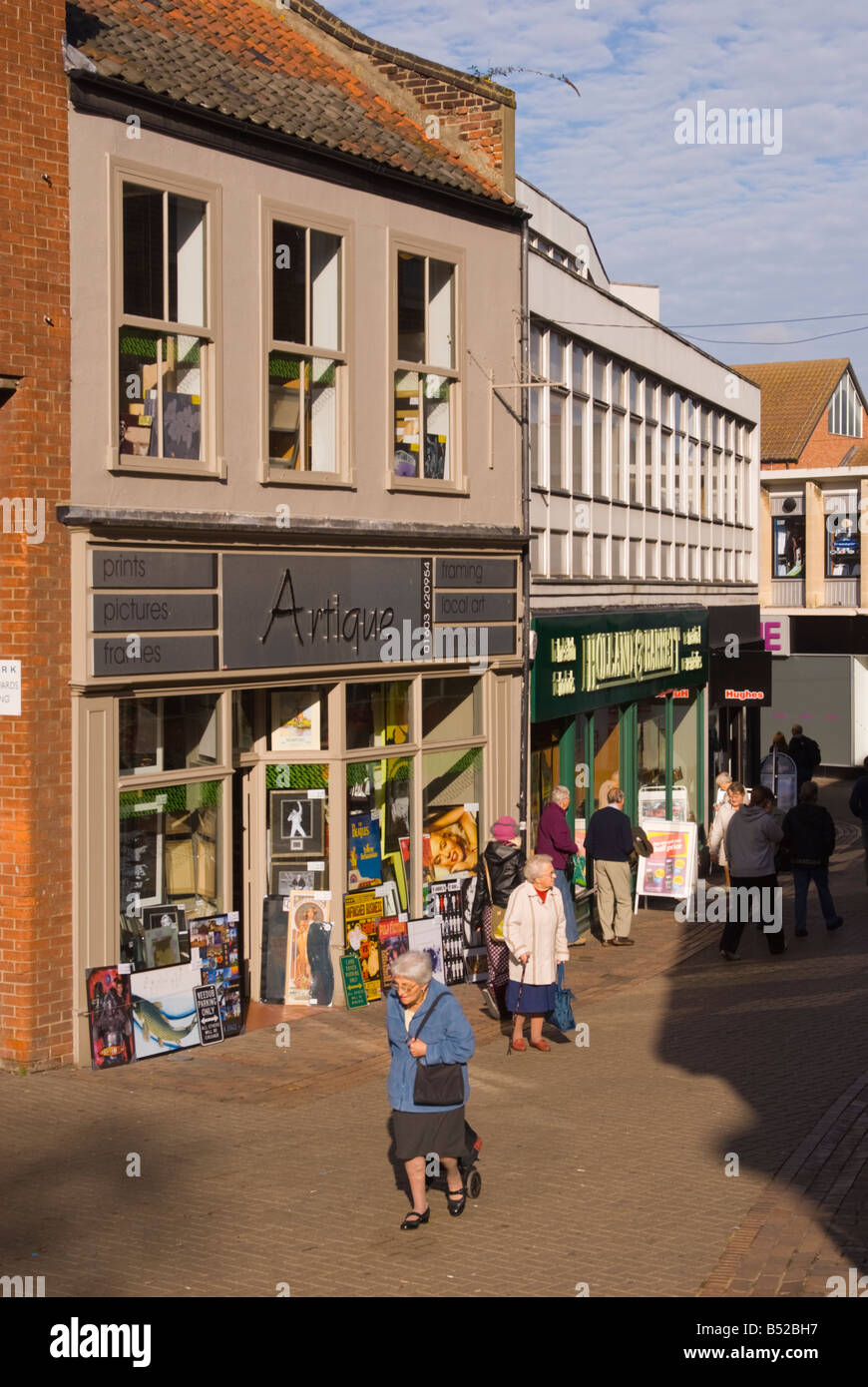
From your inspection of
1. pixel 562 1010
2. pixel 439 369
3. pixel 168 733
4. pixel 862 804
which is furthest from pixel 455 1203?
pixel 862 804

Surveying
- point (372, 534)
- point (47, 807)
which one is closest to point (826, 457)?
point (372, 534)

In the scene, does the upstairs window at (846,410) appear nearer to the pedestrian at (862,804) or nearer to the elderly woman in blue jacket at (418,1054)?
the pedestrian at (862,804)

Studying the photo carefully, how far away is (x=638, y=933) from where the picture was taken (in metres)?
19.7

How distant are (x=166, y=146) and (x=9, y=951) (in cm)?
607

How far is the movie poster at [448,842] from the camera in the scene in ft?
52.7

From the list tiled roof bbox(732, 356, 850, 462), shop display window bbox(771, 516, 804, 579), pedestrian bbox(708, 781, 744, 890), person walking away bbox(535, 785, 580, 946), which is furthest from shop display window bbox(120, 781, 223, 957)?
tiled roof bbox(732, 356, 850, 462)

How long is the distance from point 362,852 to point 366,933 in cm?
72

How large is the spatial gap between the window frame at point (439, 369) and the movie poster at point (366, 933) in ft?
12.2

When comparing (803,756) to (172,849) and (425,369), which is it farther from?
(172,849)

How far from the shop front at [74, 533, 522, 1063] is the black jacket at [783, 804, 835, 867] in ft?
12.9

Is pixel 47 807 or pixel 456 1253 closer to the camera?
pixel 456 1253

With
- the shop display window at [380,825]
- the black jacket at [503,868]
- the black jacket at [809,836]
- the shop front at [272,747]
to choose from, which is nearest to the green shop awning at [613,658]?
the shop front at [272,747]

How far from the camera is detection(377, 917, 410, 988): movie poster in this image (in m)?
14.8

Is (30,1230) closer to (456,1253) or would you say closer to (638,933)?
(456,1253)
